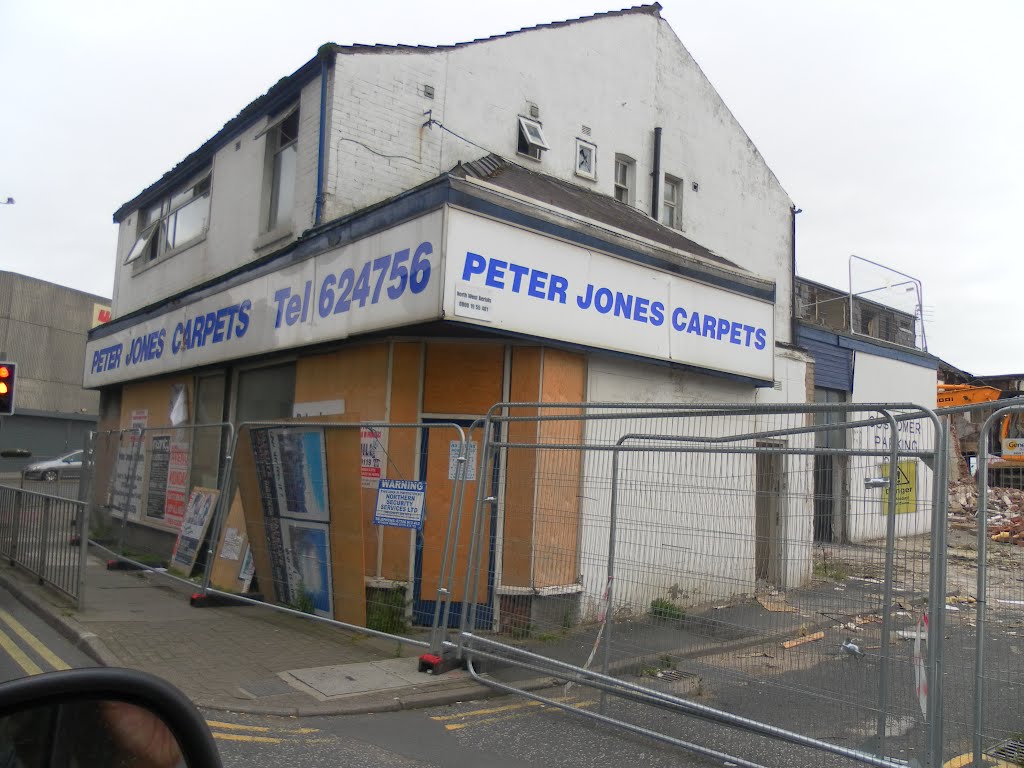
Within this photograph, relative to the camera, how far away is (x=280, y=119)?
39.2ft

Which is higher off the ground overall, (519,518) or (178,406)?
(178,406)

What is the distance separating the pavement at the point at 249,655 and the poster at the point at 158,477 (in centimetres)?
347

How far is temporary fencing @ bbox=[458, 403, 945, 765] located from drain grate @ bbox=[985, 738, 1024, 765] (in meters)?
0.45

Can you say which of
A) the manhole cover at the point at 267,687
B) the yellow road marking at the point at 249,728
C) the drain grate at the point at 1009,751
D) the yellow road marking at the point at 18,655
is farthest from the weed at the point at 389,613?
the drain grate at the point at 1009,751

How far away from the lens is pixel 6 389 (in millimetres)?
12742

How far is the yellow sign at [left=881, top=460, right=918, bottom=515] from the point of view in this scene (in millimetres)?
4406

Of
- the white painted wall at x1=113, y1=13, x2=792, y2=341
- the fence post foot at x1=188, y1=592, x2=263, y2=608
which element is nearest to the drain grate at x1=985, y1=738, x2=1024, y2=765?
the fence post foot at x1=188, y1=592, x2=263, y2=608

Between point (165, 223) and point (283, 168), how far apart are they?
5.61 metres

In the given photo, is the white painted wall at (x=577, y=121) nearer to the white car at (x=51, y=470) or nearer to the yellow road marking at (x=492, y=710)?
the yellow road marking at (x=492, y=710)

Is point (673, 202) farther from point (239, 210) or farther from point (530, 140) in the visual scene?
point (239, 210)

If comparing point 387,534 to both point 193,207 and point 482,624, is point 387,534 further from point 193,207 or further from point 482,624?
point 193,207

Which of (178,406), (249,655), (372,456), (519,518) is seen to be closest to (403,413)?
(372,456)

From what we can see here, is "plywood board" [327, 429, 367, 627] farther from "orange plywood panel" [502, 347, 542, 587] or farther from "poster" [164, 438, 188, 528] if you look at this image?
"poster" [164, 438, 188, 528]

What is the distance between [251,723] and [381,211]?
5674 mm
